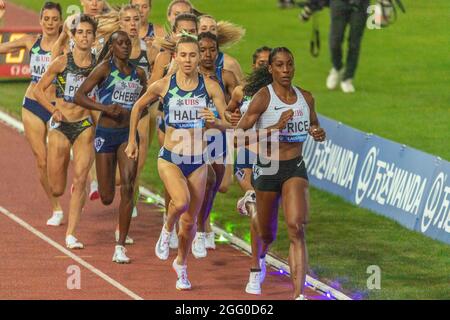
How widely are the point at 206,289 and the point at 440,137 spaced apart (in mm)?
9232

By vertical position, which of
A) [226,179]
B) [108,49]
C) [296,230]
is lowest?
[226,179]

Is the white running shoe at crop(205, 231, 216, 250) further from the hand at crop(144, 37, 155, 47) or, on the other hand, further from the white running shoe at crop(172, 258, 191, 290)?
the hand at crop(144, 37, 155, 47)

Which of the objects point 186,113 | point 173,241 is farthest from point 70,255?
point 186,113

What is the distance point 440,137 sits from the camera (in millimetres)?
24375

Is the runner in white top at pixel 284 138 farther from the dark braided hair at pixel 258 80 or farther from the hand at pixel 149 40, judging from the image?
the hand at pixel 149 40

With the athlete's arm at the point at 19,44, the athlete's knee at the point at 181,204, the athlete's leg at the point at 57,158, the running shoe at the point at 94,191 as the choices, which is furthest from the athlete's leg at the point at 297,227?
the running shoe at the point at 94,191

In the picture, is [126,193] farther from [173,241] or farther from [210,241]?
[210,241]

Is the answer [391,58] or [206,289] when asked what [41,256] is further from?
[391,58]

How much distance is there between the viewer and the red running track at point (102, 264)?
15773 mm

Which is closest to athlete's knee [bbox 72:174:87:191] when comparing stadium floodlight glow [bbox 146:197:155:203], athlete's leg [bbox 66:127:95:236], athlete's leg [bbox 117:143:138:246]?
athlete's leg [bbox 66:127:95:236]

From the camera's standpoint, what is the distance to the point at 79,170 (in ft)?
57.9

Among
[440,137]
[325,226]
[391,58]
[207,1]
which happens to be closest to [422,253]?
[325,226]

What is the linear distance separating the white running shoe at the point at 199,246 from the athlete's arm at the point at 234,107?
172 centimetres

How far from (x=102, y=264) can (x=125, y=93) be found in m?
1.88
